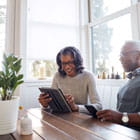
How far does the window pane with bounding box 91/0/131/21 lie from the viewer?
7.90ft

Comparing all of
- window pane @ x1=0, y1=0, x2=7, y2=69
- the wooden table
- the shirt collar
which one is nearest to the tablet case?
the wooden table

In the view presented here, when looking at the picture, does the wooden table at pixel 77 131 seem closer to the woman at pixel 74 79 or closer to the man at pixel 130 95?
the man at pixel 130 95

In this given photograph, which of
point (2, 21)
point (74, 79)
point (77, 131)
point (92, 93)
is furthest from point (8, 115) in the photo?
point (2, 21)

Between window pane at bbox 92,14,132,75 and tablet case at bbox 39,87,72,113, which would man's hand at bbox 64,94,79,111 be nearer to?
tablet case at bbox 39,87,72,113

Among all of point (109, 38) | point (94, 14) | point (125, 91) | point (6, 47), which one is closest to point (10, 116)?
point (125, 91)

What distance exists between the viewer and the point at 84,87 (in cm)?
175

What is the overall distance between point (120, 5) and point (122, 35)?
1.56 feet

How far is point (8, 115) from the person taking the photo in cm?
84

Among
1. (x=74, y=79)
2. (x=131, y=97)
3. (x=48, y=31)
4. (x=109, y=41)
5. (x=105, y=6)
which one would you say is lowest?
(x=131, y=97)

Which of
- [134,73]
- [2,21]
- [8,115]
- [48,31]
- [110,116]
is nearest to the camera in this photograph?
[8,115]

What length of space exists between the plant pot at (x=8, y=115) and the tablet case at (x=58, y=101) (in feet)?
1.41

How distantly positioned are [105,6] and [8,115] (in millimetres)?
2423

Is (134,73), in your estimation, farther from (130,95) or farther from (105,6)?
(105,6)

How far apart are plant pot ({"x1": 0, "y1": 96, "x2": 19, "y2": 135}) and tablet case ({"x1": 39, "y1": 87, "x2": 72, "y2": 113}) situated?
1.41 ft
